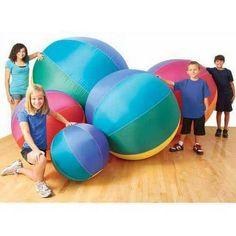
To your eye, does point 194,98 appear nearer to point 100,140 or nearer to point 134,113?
point 134,113

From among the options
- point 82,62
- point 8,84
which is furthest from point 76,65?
point 8,84

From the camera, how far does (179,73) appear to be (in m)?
5.45

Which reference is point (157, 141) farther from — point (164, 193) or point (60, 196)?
point (60, 196)

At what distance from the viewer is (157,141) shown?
4.50 metres

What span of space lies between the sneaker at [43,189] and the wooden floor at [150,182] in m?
0.06

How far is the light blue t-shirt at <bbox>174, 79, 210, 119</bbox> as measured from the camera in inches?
202

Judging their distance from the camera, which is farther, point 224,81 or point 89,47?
point 224,81

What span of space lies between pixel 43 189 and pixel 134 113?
1.30 metres

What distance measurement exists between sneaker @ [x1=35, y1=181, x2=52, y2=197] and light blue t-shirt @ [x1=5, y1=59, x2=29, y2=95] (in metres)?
2.42

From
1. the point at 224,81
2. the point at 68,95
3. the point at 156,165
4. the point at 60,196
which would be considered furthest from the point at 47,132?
the point at 224,81

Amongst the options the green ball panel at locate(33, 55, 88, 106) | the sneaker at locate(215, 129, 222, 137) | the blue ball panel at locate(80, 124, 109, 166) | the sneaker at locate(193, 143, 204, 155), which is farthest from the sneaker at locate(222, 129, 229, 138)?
the blue ball panel at locate(80, 124, 109, 166)

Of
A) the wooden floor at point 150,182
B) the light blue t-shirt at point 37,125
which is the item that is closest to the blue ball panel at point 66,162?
the wooden floor at point 150,182

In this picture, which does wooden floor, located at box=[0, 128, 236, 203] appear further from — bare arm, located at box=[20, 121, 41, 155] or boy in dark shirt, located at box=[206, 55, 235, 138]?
boy in dark shirt, located at box=[206, 55, 235, 138]

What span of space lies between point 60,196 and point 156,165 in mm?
1463
